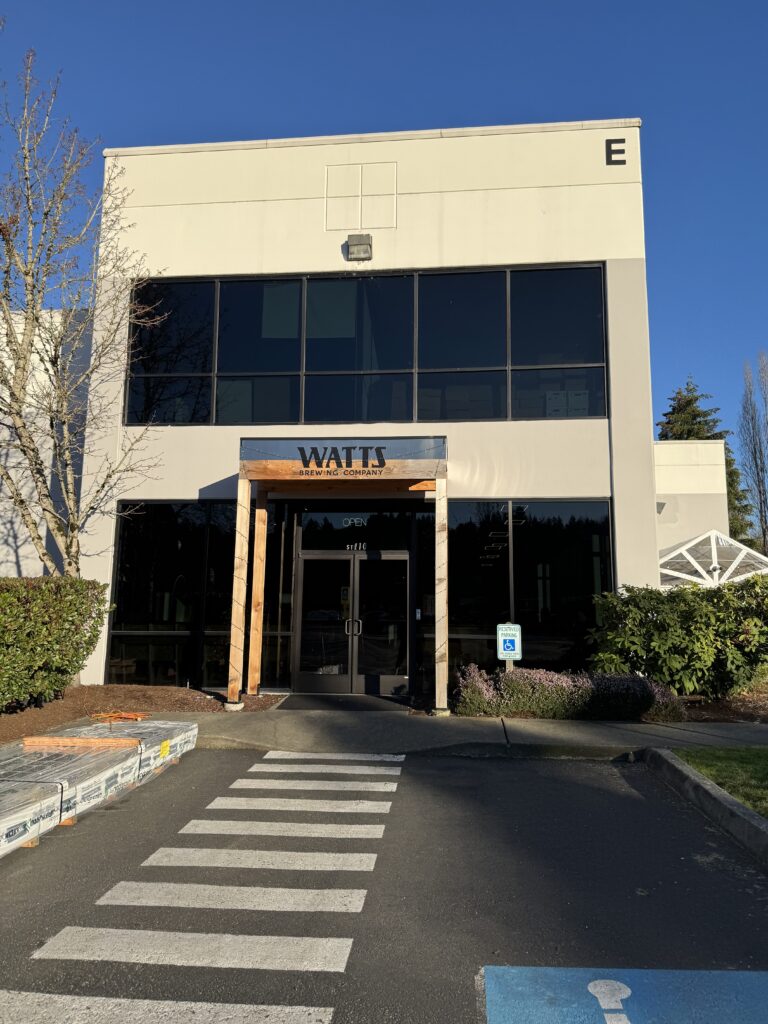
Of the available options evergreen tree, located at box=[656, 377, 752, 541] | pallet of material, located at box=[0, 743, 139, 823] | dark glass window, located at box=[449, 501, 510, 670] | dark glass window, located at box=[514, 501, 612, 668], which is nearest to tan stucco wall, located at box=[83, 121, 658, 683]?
dark glass window, located at box=[514, 501, 612, 668]

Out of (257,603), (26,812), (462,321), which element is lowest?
(26,812)

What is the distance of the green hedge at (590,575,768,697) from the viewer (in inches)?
412

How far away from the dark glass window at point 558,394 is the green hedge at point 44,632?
7.80m

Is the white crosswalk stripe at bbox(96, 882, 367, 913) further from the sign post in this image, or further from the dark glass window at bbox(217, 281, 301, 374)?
the dark glass window at bbox(217, 281, 301, 374)

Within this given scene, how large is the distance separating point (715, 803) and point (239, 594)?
7130 millimetres

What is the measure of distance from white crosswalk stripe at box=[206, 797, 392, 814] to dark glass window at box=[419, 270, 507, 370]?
27.0 feet

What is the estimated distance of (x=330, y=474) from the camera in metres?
10.8

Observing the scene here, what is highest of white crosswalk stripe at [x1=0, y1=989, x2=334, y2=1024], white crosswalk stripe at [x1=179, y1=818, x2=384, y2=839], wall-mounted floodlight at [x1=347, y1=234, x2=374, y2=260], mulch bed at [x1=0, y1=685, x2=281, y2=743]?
wall-mounted floodlight at [x1=347, y1=234, x2=374, y2=260]

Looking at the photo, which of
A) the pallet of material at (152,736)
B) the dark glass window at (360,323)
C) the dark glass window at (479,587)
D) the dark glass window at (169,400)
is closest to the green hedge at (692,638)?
the dark glass window at (479,587)

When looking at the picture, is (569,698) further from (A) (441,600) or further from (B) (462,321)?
(B) (462,321)

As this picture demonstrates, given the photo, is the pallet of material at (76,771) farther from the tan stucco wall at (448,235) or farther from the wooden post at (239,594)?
the tan stucco wall at (448,235)

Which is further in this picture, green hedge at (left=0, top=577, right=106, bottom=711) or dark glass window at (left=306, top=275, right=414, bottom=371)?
dark glass window at (left=306, top=275, right=414, bottom=371)

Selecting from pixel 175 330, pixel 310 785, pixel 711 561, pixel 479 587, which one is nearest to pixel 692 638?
pixel 479 587

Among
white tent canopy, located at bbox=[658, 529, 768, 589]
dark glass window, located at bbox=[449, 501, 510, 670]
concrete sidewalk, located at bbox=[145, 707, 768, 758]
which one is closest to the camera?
concrete sidewalk, located at bbox=[145, 707, 768, 758]
